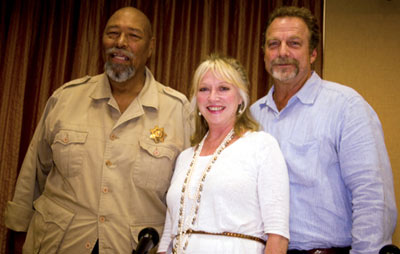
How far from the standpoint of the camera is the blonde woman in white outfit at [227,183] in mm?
1451

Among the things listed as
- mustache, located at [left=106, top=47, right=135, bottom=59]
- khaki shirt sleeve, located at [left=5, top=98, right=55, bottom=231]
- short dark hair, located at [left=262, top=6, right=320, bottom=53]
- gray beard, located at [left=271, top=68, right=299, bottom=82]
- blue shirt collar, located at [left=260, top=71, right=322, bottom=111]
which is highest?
short dark hair, located at [left=262, top=6, right=320, bottom=53]

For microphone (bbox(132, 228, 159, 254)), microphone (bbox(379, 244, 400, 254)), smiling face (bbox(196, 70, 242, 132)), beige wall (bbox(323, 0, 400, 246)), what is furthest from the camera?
beige wall (bbox(323, 0, 400, 246))

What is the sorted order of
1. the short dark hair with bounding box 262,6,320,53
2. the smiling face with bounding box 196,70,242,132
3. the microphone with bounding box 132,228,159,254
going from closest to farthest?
A: 1. the microphone with bounding box 132,228,159,254
2. the smiling face with bounding box 196,70,242,132
3. the short dark hair with bounding box 262,6,320,53

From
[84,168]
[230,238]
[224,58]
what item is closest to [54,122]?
[84,168]

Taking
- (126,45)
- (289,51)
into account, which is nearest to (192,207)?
(289,51)

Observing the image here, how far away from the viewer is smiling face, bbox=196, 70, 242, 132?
5.76 feet

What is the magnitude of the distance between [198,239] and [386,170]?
77 cm

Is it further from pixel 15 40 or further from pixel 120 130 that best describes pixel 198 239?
pixel 15 40

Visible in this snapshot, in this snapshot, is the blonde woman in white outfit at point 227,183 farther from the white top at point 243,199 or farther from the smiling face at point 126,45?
the smiling face at point 126,45

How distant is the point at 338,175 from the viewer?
1654mm

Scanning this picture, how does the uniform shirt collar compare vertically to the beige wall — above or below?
below

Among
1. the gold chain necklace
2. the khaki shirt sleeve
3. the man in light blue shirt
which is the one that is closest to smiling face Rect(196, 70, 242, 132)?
the gold chain necklace

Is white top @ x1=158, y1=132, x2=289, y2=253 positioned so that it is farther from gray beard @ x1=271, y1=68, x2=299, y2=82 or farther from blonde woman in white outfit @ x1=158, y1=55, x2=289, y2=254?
gray beard @ x1=271, y1=68, x2=299, y2=82

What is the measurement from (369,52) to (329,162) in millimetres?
1495
